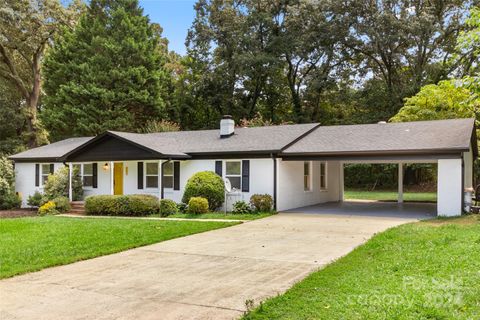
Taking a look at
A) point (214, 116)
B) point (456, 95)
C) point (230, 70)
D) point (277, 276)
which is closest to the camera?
point (277, 276)

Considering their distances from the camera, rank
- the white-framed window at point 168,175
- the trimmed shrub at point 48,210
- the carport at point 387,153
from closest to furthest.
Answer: the carport at point 387,153 < the trimmed shrub at point 48,210 < the white-framed window at point 168,175

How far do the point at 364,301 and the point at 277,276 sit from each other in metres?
1.96

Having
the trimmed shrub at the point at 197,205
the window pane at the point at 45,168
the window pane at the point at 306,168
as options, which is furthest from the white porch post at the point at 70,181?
the window pane at the point at 306,168

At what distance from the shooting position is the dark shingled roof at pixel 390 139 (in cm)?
1466

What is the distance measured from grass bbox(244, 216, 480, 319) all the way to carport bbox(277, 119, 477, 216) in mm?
6150

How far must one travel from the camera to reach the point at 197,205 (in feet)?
52.4

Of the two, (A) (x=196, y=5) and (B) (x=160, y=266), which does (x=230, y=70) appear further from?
(B) (x=160, y=266)

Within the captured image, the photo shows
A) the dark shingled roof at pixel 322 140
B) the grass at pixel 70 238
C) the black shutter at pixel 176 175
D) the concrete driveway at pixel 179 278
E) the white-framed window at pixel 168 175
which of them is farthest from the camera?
the white-framed window at pixel 168 175

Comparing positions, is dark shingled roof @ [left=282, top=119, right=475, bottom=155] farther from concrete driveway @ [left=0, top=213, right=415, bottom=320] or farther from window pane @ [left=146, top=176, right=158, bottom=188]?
window pane @ [left=146, top=176, right=158, bottom=188]

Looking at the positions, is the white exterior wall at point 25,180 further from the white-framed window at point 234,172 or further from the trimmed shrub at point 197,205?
the white-framed window at point 234,172

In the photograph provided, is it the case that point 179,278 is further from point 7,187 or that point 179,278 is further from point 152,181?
point 7,187

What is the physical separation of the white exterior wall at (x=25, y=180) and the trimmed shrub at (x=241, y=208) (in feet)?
35.5

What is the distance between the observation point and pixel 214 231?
1191 centimetres

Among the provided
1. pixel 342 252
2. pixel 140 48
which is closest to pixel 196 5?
pixel 140 48
